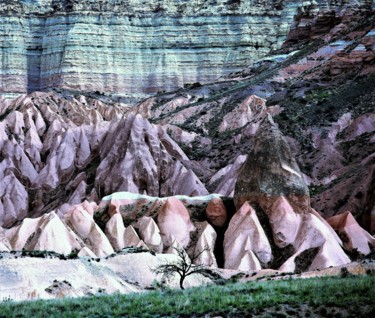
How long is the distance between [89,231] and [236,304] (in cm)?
→ 2200

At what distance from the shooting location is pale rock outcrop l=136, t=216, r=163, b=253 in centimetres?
4209

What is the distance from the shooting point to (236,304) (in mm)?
20469

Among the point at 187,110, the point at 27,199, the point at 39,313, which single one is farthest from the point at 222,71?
the point at 39,313

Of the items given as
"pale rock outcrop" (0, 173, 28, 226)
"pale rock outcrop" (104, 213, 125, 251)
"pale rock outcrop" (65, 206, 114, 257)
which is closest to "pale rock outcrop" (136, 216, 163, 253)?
"pale rock outcrop" (104, 213, 125, 251)

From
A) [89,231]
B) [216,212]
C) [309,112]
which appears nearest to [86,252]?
[89,231]

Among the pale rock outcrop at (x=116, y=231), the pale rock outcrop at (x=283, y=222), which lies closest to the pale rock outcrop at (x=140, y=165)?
the pale rock outcrop at (x=116, y=231)

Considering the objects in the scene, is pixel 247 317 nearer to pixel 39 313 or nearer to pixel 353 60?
pixel 39 313

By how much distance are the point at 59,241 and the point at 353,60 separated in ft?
177

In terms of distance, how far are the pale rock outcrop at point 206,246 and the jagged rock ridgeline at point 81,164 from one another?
16.4m

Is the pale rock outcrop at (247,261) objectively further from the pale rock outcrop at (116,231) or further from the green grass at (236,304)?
the green grass at (236,304)

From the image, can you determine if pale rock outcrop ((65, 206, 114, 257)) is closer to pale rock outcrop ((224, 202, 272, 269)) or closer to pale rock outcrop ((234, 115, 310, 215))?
pale rock outcrop ((224, 202, 272, 269))

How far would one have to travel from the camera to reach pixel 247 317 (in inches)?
765

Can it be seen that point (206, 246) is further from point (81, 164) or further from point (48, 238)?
point (81, 164)

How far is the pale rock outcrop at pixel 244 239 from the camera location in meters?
40.3
